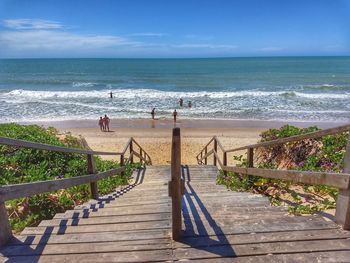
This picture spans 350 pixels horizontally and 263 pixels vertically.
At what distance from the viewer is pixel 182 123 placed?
84.2 ft

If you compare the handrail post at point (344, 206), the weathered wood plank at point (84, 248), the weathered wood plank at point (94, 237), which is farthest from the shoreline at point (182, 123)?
the weathered wood plank at point (84, 248)

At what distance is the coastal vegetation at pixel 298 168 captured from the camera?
5.05 metres

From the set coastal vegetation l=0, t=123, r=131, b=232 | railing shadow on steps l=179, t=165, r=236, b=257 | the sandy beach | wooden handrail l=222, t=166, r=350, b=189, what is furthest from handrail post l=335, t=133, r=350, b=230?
the sandy beach

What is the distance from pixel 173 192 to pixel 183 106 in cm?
3050

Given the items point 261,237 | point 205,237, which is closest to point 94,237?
point 205,237

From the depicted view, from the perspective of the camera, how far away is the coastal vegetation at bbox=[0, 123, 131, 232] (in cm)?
547

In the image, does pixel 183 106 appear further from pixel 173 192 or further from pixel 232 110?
pixel 173 192

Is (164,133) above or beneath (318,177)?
beneath

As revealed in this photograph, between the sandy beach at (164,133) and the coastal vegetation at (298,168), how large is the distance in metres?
6.84

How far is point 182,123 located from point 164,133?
3.45 metres

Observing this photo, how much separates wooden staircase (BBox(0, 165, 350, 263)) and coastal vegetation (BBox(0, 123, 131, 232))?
1904 mm

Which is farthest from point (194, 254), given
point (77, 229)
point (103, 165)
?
point (103, 165)

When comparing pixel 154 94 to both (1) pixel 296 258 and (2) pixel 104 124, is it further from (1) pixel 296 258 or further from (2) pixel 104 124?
(1) pixel 296 258

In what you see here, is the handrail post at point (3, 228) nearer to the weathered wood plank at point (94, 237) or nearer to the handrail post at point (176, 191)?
the weathered wood plank at point (94, 237)
